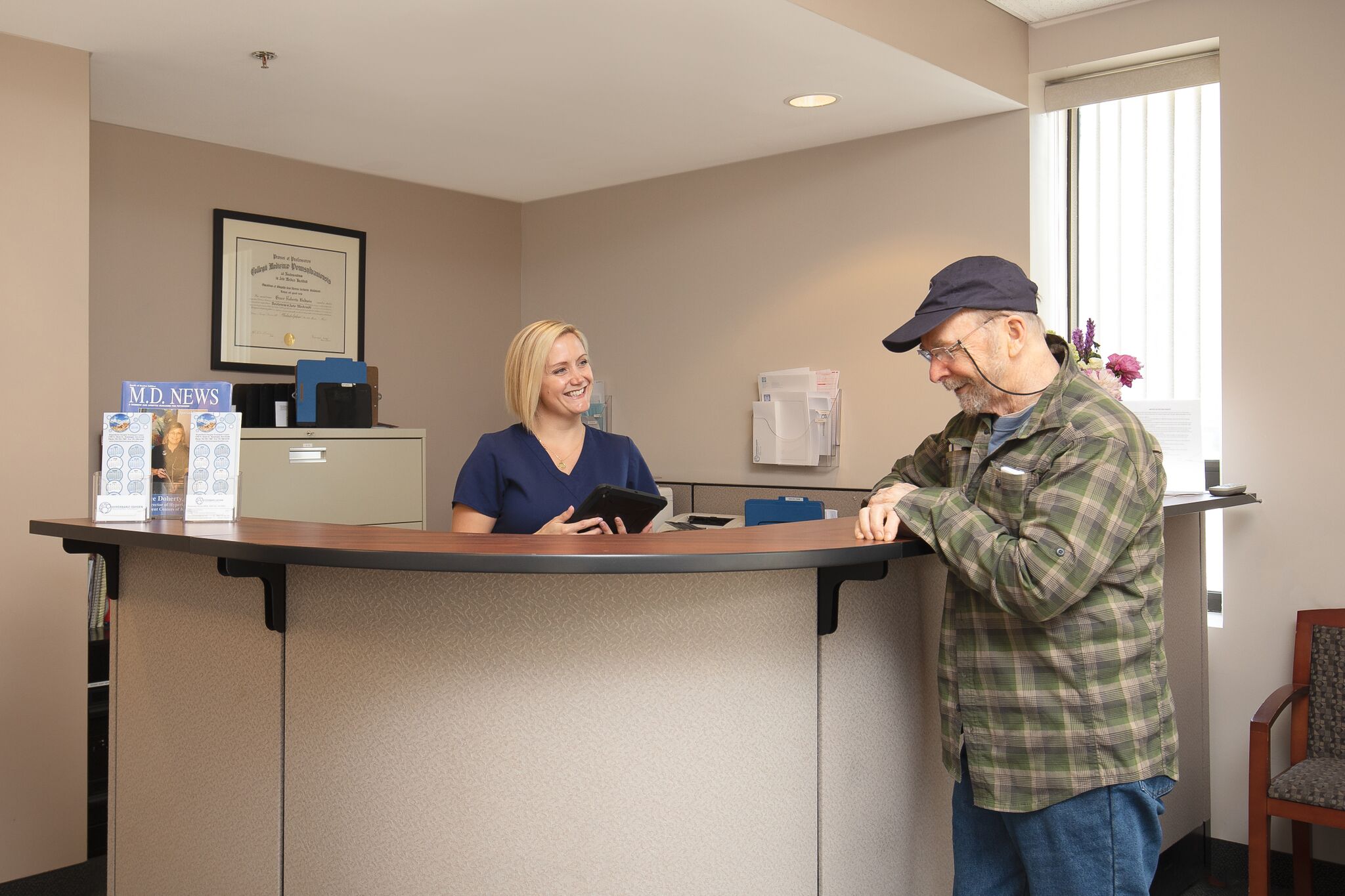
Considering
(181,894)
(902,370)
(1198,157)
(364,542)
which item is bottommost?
(181,894)

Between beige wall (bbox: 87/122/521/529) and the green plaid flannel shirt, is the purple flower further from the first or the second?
beige wall (bbox: 87/122/521/529)

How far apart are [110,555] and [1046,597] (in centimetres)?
197

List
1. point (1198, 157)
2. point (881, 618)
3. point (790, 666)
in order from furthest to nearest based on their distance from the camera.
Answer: point (1198, 157) < point (881, 618) < point (790, 666)

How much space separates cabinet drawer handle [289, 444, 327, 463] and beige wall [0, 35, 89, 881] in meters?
0.84

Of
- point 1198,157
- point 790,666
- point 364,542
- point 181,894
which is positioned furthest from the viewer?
point 1198,157

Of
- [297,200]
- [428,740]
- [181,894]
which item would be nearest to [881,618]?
[428,740]

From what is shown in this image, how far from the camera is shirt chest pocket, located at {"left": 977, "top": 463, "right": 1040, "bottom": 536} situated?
1.72 metres

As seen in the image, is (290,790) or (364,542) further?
(290,790)

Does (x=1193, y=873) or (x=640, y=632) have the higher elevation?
(x=640, y=632)

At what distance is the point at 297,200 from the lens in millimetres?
4570

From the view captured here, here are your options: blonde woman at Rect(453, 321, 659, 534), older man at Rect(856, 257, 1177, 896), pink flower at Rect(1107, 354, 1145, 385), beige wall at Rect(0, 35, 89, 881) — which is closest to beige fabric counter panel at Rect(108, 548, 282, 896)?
blonde woman at Rect(453, 321, 659, 534)

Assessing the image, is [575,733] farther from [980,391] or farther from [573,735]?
[980,391]

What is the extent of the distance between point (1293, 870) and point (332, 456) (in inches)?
137

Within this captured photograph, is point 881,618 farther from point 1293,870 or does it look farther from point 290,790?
point 1293,870
